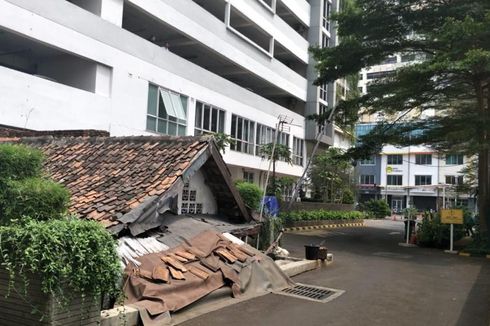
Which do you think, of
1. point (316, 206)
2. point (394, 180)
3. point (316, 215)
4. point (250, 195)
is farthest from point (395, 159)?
point (250, 195)

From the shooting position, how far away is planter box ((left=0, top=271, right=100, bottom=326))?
19.3ft

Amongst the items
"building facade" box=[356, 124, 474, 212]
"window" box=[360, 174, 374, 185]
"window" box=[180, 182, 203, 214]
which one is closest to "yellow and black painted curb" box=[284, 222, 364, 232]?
"window" box=[180, 182, 203, 214]

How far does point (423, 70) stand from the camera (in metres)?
→ 18.0

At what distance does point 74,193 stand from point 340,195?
1413 inches

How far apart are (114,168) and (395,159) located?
229 feet

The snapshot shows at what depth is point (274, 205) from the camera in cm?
1831

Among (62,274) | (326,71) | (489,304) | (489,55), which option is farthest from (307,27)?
(62,274)

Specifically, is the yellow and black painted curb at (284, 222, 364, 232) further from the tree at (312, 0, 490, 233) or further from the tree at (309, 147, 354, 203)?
the tree at (312, 0, 490, 233)

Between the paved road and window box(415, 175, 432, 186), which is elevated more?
window box(415, 175, 432, 186)

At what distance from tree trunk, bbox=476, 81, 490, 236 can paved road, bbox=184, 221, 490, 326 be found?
377cm

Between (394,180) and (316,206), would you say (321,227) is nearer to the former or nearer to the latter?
(316,206)

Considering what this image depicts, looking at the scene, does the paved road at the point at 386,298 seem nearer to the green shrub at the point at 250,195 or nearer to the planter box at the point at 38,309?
the planter box at the point at 38,309

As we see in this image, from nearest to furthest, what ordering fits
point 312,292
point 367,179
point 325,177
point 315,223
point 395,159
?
point 312,292 < point 315,223 < point 325,177 < point 395,159 < point 367,179

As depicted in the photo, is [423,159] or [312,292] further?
[423,159]
